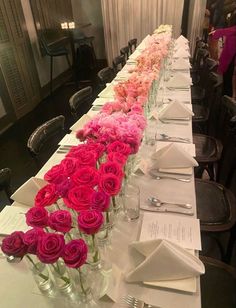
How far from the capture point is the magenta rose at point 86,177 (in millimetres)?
772

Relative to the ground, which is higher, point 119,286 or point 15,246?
point 15,246

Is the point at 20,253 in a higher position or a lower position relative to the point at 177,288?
higher

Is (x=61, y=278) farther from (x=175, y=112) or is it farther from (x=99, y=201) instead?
(x=175, y=112)

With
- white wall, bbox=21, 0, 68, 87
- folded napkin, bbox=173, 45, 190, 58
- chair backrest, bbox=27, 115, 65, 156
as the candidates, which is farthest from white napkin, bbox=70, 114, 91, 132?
white wall, bbox=21, 0, 68, 87

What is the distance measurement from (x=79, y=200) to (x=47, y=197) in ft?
0.33

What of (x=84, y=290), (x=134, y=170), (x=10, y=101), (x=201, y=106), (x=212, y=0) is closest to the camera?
(x=84, y=290)

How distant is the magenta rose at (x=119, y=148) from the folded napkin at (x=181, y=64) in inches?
92.1

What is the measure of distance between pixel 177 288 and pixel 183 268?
0.20 feet

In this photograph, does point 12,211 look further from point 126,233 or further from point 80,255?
point 80,255

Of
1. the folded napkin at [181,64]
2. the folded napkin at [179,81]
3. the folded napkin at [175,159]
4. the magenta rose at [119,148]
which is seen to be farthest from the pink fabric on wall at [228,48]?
the magenta rose at [119,148]

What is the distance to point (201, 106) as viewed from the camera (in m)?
2.80

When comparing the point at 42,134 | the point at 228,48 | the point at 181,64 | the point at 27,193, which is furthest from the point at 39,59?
the point at 27,193

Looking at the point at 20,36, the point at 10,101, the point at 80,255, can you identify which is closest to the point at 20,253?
the point at 80,255

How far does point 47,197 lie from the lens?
29.5 inches
